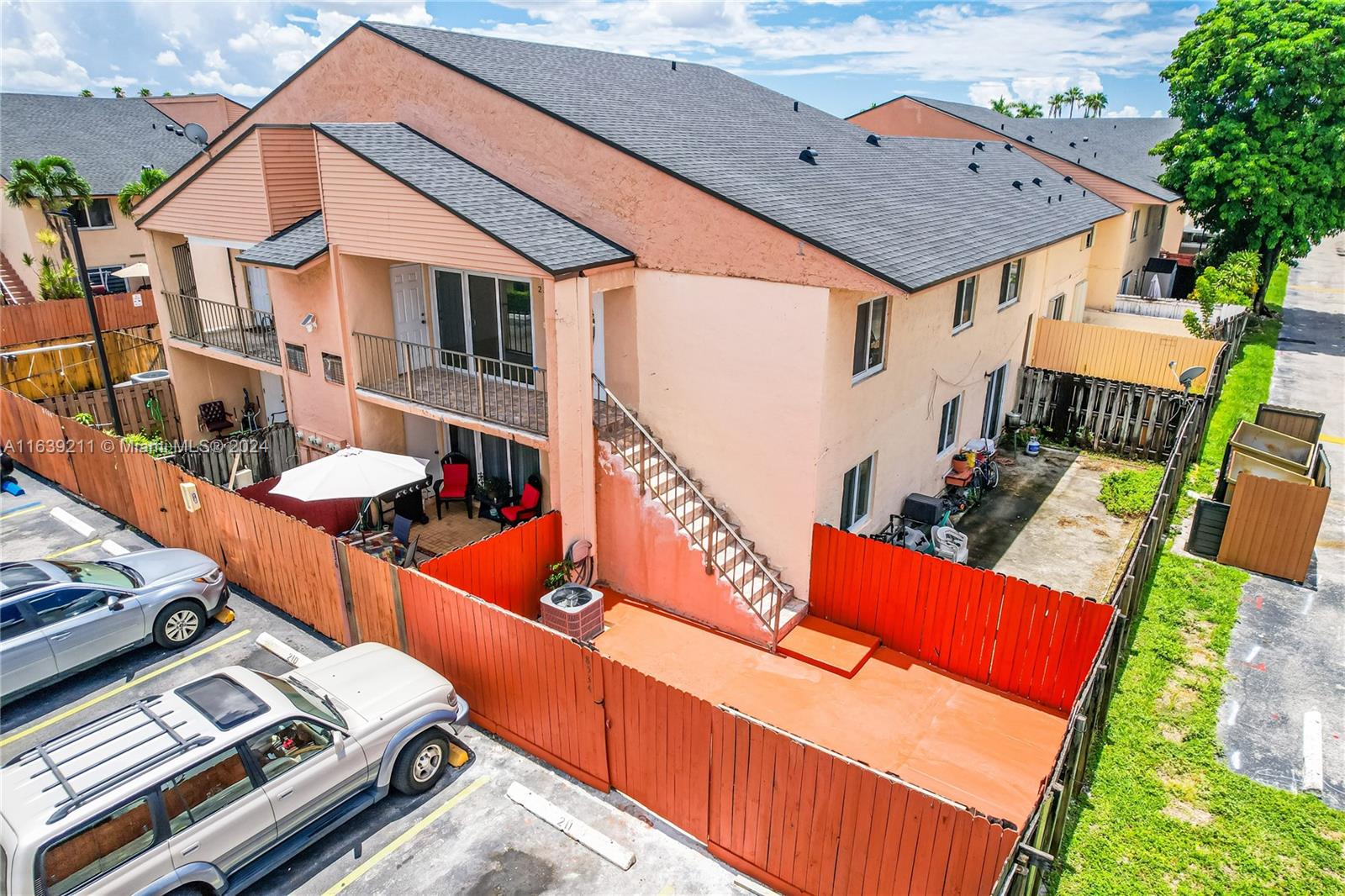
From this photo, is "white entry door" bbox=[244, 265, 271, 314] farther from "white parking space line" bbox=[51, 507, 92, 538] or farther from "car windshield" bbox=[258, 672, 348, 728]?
"car windshield" bbox=[258, 672, 348, 728]

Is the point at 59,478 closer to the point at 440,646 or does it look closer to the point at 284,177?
the point at 284,177

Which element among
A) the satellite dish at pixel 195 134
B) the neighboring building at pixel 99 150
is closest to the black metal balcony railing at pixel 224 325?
the satellite dish at pixel 195 134

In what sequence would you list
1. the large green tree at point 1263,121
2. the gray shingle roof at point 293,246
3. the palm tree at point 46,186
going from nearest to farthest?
1. the gray shingle roof at point 293,246
2. the palm tree at point 46,186
3. the large green tree at point 1263,121

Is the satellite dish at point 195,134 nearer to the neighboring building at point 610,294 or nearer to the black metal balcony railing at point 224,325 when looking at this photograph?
the neighboring building at point 610,294

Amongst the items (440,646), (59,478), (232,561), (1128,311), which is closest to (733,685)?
(440,646)

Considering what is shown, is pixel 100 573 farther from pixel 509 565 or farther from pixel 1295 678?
pixel 1295 678
